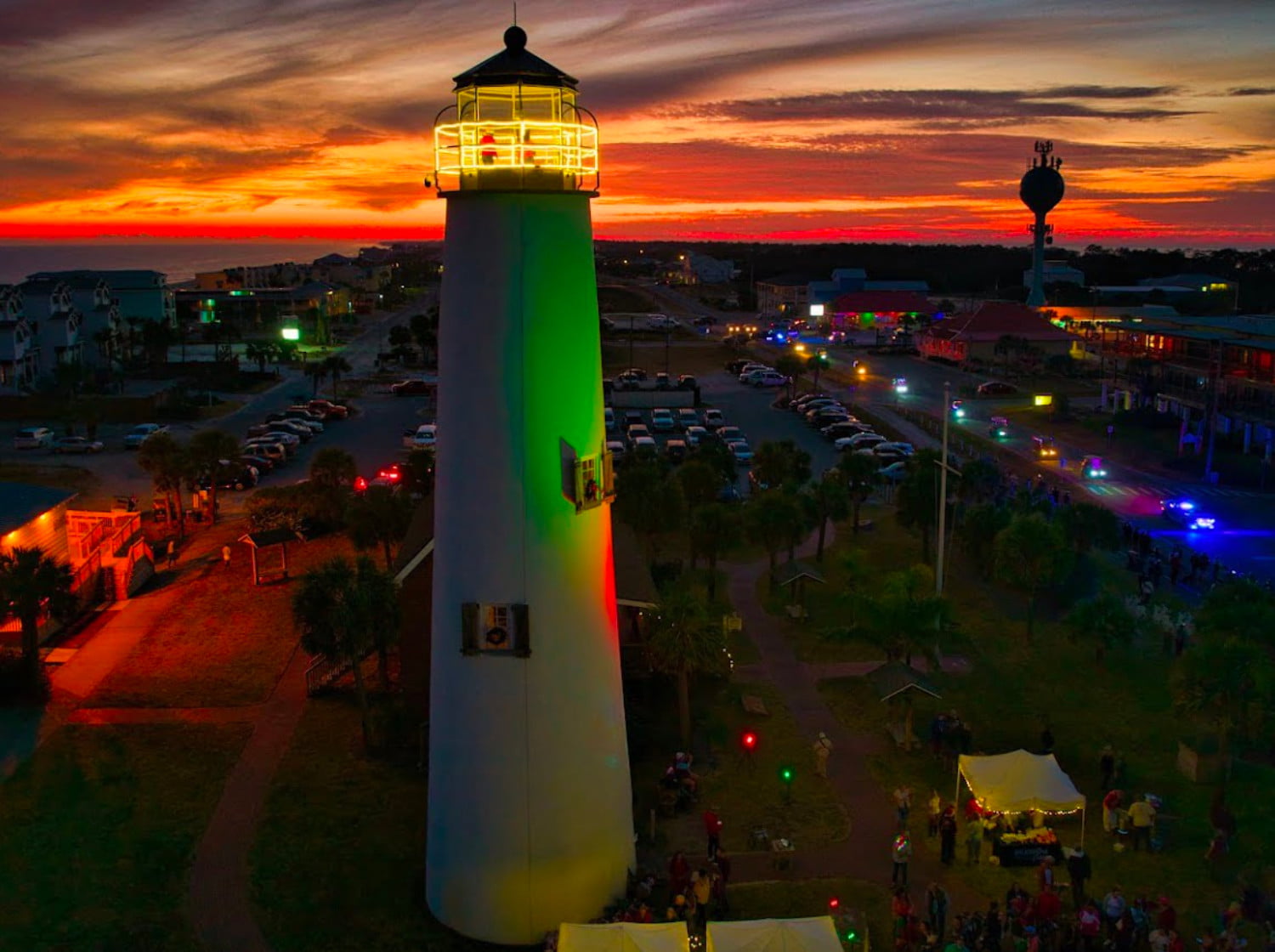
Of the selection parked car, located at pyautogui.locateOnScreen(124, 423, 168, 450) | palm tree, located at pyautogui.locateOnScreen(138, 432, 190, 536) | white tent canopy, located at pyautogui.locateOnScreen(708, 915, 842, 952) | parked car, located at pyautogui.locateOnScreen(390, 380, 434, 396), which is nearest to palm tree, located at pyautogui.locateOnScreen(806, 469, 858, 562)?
palm tree, located at pyautogui.locateOnScreen(138, 432, 190, 536)

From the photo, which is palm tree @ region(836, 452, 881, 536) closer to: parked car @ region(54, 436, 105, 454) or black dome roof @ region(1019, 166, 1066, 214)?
parked car @ region(54, 436, 105, 454)

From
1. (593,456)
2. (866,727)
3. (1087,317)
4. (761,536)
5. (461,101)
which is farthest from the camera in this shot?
(1087,317)

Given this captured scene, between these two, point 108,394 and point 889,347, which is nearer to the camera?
point 108,394

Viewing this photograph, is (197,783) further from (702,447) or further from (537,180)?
(702,447)

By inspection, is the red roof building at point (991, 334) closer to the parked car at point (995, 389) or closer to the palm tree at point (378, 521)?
the parked car at point (995, 389)

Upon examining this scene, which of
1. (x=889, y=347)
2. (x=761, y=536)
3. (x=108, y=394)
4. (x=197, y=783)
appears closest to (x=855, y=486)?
(x=761, y=536)

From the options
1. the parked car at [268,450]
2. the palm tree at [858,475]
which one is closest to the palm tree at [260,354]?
the parked car at [268,450]
